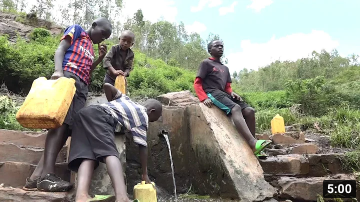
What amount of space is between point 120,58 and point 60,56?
57.2 inches

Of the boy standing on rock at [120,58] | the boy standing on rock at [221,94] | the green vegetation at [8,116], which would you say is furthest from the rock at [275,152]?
the green vegetation at [8,116]

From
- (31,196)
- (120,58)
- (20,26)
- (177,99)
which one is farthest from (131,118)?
(20,26)

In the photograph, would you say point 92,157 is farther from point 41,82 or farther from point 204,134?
point 204,134

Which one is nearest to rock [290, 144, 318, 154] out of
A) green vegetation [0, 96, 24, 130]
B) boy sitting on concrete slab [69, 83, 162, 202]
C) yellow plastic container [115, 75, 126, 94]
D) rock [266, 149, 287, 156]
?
rock [266, 149, 287, 156]

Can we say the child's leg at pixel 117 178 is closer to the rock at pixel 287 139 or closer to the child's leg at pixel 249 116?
the child's leg at pixel 249 116

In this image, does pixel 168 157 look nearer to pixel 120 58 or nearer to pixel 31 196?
pixel 120 58

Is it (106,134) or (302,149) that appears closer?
(106,134)

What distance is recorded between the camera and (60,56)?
2.74 meters

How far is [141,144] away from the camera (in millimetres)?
2621

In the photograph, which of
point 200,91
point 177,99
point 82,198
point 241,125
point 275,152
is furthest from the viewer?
point 177,99

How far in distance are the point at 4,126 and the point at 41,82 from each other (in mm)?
2526

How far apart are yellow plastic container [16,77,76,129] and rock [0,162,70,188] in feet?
2.04

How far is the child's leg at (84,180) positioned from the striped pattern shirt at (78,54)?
3.07ft

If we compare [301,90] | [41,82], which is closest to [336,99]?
[301,90]
